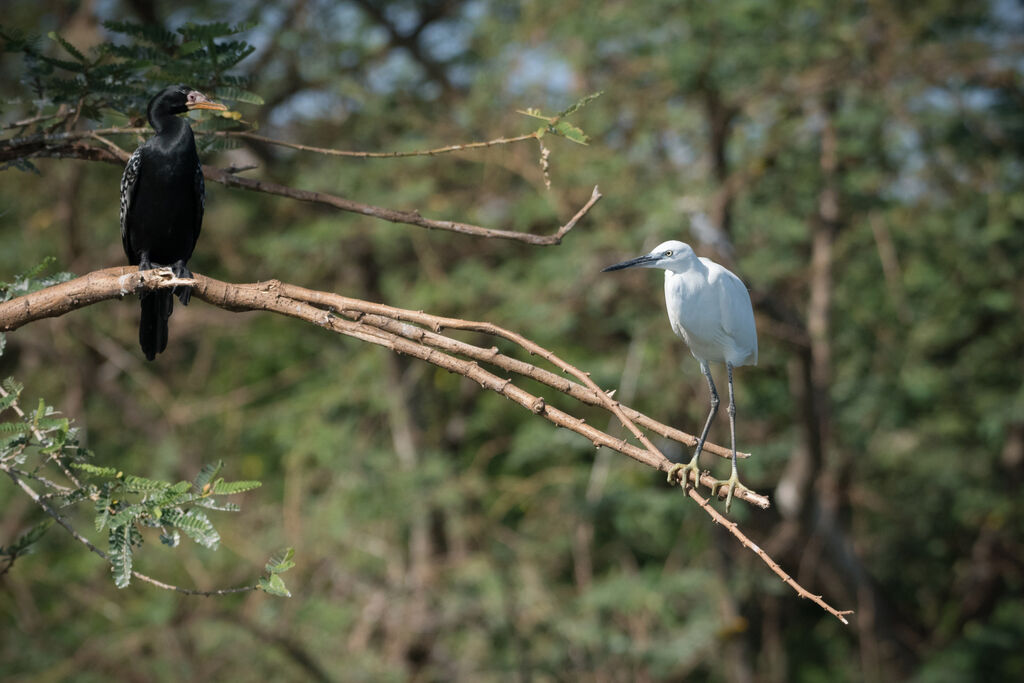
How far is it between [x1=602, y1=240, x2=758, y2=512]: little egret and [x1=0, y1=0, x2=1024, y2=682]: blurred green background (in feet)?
12.0

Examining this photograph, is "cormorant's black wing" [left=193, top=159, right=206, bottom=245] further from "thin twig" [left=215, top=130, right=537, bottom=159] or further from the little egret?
the little egret

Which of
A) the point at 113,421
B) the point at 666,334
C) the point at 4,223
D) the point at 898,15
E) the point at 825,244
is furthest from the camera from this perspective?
the point at 113,421

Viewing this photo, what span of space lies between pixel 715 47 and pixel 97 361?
5.89m

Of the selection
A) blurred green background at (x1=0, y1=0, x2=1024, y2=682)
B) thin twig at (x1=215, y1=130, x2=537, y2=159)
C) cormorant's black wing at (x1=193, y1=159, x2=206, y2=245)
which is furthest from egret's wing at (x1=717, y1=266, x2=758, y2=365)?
blurred green background at (x1=0, y1=0, x2=1024, y2=682)

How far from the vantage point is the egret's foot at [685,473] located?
97.2 inches

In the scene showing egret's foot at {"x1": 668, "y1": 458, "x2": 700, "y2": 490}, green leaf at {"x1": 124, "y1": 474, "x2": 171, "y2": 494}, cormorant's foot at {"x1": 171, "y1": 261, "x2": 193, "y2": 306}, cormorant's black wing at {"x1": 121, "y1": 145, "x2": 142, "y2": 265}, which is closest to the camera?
egret's foot at {"x1": 668, "y1": 458, "x2": 700, "y2": 490}

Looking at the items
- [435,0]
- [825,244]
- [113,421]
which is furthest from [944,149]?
[113,421]

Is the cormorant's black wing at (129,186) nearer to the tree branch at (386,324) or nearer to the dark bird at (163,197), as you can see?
the dark bird at (163,197)

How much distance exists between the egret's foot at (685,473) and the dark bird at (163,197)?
180 centimetres

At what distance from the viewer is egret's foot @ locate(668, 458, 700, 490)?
247cm

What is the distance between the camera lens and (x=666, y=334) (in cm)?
673

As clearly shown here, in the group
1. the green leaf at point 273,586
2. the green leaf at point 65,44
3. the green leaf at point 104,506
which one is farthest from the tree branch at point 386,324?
the green leaf at point 65,44

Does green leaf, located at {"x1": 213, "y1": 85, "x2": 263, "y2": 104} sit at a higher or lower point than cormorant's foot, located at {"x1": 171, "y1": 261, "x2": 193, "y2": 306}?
higher

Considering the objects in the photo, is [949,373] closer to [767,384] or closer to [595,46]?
[767,384]
